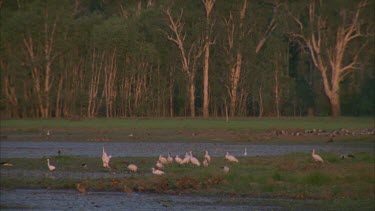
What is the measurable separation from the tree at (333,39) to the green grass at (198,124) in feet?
24.4

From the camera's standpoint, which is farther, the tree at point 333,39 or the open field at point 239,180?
the tree at point 333,39

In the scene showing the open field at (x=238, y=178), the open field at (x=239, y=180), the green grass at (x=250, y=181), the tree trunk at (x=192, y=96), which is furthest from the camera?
the tree trunk at (x=192, y=96)

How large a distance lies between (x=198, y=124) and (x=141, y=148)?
1720 centimetres

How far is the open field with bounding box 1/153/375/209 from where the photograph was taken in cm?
2125

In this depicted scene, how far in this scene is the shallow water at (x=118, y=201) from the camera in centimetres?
1923

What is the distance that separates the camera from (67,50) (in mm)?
66188

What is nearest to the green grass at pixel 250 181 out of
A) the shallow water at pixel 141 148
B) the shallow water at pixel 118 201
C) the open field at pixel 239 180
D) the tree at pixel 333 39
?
the open field at pixel 239 180

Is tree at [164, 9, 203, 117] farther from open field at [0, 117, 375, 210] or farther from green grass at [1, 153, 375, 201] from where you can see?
green grass at [1, 153, 375, 201]

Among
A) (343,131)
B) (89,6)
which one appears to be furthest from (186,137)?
(89,6)

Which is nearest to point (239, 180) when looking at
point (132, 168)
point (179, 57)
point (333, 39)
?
point (132, 168)

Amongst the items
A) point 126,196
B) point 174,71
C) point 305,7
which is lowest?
point 126,196

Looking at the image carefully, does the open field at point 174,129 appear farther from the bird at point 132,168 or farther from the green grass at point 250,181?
the bird at point 132,168

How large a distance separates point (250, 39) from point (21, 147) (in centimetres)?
3303

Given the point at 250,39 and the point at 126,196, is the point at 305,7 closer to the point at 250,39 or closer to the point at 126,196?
the point at 250,39
